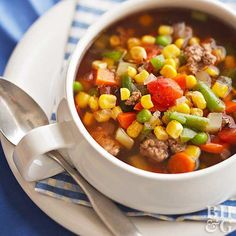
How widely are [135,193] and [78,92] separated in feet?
1.39

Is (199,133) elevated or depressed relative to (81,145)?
elevated

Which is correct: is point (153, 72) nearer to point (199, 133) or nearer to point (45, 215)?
point (199, 133)

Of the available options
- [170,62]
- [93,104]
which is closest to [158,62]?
[170,62]

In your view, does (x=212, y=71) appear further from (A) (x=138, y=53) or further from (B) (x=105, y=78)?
(B) (x=105, y=78)

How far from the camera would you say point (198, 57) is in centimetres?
187

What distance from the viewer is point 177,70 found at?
6.17 ft

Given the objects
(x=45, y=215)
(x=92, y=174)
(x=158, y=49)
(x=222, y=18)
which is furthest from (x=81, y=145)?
(x=222, y=18)

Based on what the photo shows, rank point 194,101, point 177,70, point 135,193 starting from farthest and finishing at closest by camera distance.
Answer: point 177,70 → point 194,101 → point 135,193

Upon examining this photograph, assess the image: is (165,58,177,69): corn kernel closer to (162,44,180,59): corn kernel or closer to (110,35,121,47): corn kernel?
(162,44,180,59): corn kernel

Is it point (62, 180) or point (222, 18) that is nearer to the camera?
point (62, 180)

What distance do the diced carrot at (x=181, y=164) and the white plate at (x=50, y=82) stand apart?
0.19 meters

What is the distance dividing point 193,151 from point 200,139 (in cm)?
4

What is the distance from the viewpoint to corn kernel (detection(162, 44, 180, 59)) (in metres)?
1.89

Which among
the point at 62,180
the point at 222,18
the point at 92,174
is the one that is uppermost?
the point at 222,18
